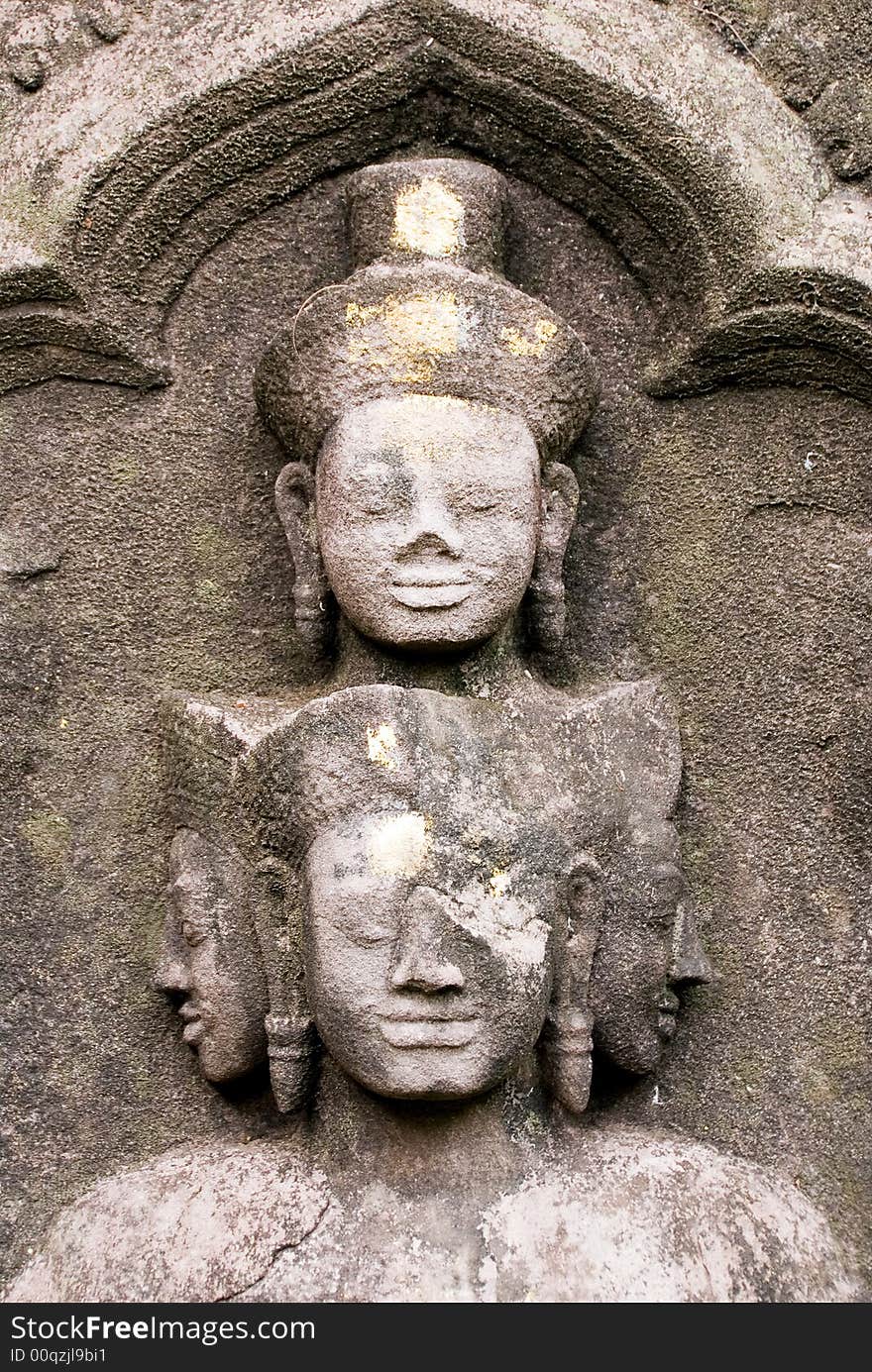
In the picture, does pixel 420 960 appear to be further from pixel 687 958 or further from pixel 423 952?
pixel 687 958

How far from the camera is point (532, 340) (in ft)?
8.80

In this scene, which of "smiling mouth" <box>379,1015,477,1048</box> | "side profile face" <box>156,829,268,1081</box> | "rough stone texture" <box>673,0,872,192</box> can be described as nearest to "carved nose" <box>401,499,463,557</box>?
"side profile face" <box>156,829,268,1081</box>

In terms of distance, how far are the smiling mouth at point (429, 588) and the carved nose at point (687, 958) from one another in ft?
2.31

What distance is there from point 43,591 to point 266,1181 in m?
1.12

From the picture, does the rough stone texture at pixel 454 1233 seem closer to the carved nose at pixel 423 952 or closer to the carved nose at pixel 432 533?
the carved nose at pixel 423 952

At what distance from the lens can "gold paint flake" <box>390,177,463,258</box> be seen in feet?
8.93

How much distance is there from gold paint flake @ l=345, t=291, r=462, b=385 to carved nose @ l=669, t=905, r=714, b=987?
1056 millimetres

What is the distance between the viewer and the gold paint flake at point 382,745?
8.41 feet

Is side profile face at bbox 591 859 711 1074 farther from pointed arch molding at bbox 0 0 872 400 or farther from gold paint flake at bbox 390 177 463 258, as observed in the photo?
gold paint flake at bbox 390 177 463 258

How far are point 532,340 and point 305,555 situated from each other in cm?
55

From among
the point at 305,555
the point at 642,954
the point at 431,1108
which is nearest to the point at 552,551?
the point at 305,555

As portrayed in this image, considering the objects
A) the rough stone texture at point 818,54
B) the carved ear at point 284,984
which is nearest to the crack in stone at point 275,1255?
the carved ear at point 284,984
